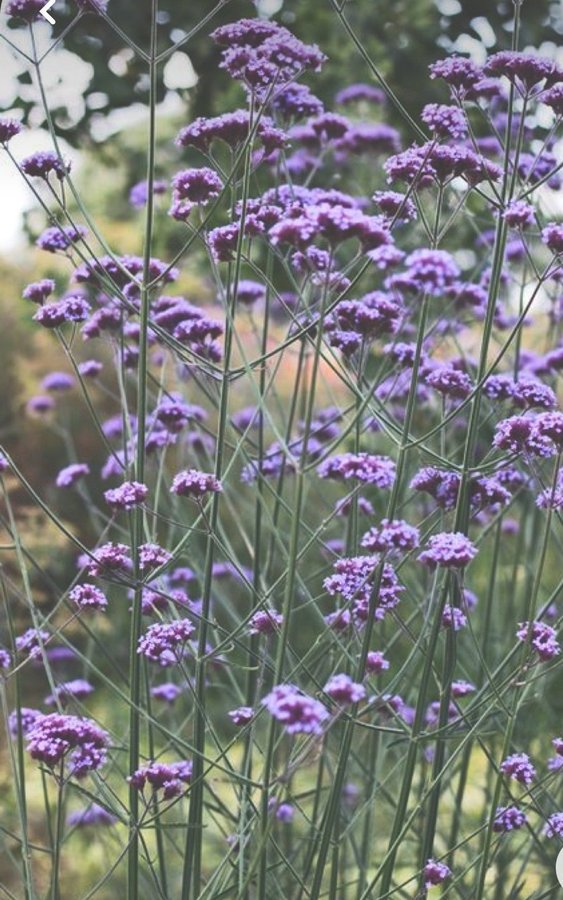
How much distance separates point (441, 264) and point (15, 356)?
147 inches

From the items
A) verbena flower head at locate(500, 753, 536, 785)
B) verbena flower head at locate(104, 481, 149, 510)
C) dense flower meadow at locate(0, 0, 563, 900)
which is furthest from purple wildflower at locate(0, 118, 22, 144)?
verbena flower head at locate(500, 753, 536, 785)

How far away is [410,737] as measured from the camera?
141cm

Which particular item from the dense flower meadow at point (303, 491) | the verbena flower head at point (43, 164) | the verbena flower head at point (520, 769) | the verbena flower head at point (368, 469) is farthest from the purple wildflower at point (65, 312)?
the verbena flower head at point (520, 769)

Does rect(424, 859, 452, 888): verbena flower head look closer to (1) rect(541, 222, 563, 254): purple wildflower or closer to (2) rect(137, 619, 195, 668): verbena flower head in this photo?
(2) rect(137, 619, 195, 668): verbena flower head

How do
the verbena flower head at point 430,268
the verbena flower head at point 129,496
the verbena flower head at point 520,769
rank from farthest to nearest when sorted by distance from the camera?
1. the verbena flower head at point 520,769
2. the verbena flower head at point 129,496
3. the verbena flower head at point 430,268

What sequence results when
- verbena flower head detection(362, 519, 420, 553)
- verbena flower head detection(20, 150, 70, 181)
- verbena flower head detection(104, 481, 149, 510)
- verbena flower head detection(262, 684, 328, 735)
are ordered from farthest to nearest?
verbena flower head detection(20, 150, 70, 181) < verbena flower head detection(104, 481, 149, 510) < verbena flower head detection(362, 519, 420, 553) < verbena flower head detection(262, 684, 328, 735)

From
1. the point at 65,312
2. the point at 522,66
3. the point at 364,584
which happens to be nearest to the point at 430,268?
the point at 364,584

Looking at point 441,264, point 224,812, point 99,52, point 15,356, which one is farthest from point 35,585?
point 441,264

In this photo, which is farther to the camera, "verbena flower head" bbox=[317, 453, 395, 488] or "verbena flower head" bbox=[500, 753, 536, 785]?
"verbena flower head" bbox=[500, 753, 536, 785]

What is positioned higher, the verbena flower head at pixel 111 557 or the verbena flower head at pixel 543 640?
the verbena flower head at pixel 111 557

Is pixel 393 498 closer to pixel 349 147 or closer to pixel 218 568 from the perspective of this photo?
pixel 218 568

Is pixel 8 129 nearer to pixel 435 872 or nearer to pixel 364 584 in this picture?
pixel 364 584

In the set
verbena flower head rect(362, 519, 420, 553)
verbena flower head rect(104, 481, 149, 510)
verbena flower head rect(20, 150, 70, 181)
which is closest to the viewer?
verbena flower head rect(362, 519, 420, 553)

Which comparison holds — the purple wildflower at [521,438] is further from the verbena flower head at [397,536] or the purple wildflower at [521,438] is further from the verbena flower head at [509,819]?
the verbena flower head at [509,819]
